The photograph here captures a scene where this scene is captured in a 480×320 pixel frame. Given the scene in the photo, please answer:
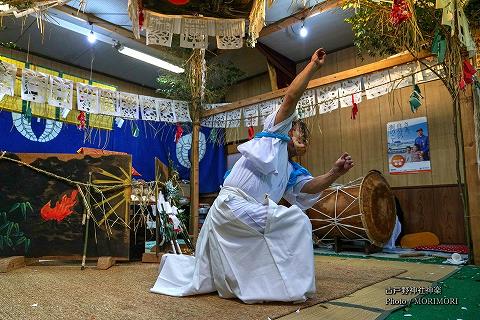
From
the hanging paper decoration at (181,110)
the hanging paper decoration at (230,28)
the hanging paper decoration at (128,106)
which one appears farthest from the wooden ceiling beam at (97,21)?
the hanging paper decoration at (230,28)

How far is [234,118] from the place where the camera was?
7375 mm

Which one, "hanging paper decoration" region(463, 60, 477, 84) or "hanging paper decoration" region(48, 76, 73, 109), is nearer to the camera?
"hanging paper decoration" region(463, 60, 477, 84)

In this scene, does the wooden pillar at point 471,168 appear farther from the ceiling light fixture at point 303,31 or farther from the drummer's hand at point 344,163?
the ceiling light fixture at point 303,31

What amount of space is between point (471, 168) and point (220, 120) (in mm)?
4801

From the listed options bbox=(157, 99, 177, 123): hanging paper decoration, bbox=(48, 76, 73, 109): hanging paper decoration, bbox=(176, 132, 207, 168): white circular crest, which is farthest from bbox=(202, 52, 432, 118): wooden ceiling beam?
bbox=(48, 76, 73, 109): hanging paper decoration

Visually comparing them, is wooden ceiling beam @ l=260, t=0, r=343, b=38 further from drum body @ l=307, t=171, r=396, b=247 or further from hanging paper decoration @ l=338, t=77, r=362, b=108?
drum body @ l=307, t=171, r=396, b=247

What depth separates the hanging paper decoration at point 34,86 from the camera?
5551mm

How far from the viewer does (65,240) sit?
401cm

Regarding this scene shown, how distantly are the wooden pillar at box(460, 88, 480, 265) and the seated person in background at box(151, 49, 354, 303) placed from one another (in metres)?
2.54

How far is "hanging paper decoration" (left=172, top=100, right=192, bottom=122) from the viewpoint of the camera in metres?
7.17

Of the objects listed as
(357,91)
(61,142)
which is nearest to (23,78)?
(61,142)

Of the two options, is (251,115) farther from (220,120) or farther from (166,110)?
(166,110)

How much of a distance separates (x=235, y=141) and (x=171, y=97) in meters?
2.15

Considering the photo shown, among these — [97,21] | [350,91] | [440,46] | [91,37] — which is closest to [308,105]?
[350,91]
